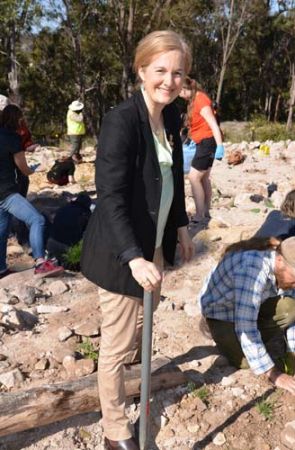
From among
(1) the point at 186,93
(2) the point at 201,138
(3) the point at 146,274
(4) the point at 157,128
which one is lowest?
(3) the point at 146,274

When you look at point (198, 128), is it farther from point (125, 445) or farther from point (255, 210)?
point (125, 445)

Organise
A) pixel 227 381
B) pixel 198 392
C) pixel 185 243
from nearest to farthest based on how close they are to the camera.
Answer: pixel 185 243, pixel 198 392, pixel 227 381

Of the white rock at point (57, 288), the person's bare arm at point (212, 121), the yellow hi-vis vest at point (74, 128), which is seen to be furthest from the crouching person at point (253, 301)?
the yellow hi-vis vest at point (74, 128)

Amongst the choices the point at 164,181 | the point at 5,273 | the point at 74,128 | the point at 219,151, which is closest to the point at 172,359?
the point at 164,181

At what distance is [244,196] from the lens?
6926 mm

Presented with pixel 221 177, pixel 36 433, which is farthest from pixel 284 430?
pixel 221 177

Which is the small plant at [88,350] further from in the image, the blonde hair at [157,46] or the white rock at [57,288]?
the blonde hair at [157,46]

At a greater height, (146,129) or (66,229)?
(146,129)

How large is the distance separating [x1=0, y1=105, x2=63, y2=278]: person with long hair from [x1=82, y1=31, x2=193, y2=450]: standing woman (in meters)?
2.28

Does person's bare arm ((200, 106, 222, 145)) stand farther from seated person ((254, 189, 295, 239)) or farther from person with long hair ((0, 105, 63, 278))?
person with long hair ((0, 105, 63, 278))

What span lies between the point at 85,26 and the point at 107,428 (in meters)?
22.4

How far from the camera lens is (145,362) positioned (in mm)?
2201

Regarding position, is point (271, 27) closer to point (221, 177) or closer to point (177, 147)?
point (221, 177)

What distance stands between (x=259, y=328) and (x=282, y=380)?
35 centimetres
